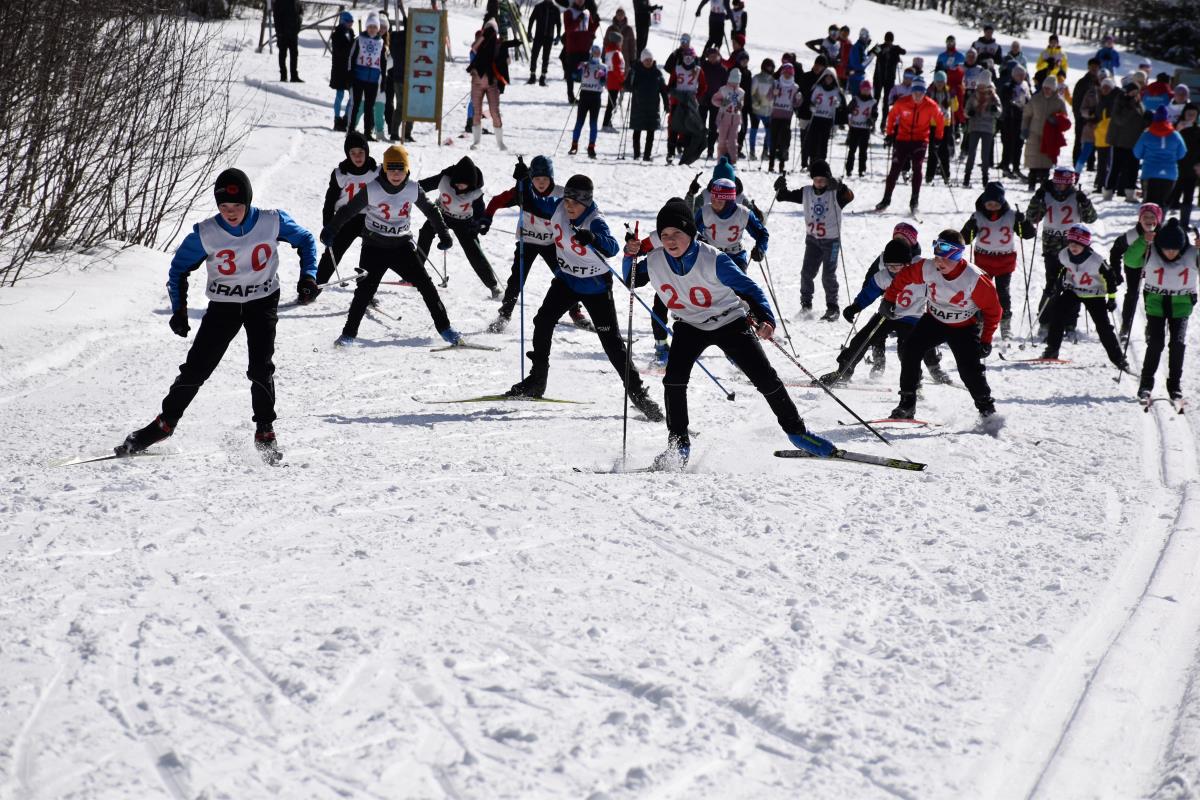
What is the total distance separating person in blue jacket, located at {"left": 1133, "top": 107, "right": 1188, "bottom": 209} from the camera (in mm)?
17375

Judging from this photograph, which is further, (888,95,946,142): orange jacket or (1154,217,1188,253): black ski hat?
(888,95,946,142): orange jacket

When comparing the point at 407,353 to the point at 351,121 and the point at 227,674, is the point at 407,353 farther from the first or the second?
the point at 351,121

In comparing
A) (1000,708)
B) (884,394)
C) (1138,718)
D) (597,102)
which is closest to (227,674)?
(1000,708)

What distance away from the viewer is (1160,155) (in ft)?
57.3

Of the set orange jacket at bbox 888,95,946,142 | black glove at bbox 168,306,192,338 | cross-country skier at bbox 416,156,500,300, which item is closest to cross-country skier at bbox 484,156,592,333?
cross-country skier at bbox 416,156,500,300

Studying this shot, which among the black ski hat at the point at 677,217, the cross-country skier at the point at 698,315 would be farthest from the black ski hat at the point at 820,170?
the black ski hat at the point at 677,217

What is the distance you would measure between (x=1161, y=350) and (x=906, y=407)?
8.67 ft

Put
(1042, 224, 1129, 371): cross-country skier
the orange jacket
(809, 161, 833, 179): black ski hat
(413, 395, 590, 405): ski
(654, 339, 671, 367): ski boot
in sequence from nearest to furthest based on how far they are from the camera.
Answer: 1. (413, 395, 590, 405): ski
2. (654, 339, 671, 367): ski boot
3. (1042, 224, 1129, 371): cross-country skier
4. (809, 161, 833, 179): black ski hat
5. the orange jacket

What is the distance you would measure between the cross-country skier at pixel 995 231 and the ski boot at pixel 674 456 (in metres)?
5.07

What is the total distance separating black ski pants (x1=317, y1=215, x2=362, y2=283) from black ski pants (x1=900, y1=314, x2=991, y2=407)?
4.70 m

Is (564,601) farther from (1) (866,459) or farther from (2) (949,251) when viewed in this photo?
(2) (949,251)

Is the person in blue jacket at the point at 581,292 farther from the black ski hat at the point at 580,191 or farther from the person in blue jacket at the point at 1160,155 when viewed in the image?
the person in blue jacket at the point at 1160,155

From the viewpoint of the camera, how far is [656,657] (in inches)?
188

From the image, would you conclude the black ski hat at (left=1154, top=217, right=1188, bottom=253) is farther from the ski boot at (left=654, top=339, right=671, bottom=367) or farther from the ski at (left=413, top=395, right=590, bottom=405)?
the ski at (left=413, top=395, right=590, bottom=405)
